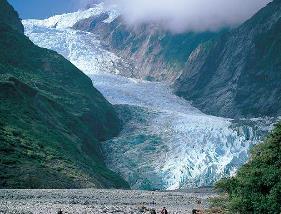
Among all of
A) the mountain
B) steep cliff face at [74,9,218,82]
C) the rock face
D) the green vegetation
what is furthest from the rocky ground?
steep cliff face at [74,9,218,82]

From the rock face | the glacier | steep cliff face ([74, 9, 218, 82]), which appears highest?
steep cliff face ([74, 9, 218, 82])

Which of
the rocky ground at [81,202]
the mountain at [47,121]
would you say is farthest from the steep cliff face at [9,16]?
the rocky ground at [81,202]

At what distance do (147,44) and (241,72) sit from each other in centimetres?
5212

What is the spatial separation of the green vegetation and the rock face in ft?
269

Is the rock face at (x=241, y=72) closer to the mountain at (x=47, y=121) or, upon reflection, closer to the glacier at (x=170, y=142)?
the glacier at (x=170, y=142)

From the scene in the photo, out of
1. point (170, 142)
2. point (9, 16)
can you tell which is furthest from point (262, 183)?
point (9, 16)

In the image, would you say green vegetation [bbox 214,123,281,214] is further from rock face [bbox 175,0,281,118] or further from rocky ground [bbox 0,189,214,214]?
rock face [bbox 175,0,281,118]

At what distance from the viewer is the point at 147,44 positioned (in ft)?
538

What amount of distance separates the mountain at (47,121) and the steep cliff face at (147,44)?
142 feet

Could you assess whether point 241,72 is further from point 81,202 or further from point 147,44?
point 81,202

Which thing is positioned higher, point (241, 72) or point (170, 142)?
point (241, 72)

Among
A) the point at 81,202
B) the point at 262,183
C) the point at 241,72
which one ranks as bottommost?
the point at 81,202

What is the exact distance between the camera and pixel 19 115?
59.1 m

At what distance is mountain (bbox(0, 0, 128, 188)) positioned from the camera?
47.8 meters
